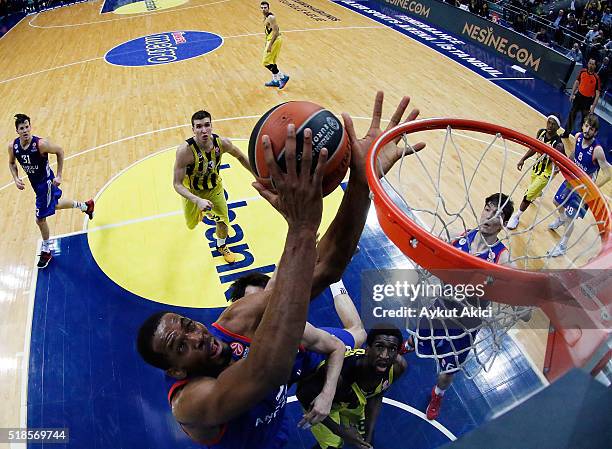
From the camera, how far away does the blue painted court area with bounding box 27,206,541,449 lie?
154 inches

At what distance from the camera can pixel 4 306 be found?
518 centimetres

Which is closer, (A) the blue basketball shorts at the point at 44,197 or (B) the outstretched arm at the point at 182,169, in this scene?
(B) the outstretched arm at the point at 182,169

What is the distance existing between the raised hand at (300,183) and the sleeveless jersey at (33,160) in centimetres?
500

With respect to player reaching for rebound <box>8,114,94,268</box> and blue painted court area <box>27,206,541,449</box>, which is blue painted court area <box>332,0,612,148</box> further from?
player reaching for rebound <box>8,114,94,268</box>

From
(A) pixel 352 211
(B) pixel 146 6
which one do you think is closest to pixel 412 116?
(A) pixel 352 211

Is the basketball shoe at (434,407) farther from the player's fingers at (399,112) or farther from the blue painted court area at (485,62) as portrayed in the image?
the blue painted court area at (485,62)

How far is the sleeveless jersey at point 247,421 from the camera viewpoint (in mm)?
2496

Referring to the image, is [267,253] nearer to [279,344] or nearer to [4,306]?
[4,306]

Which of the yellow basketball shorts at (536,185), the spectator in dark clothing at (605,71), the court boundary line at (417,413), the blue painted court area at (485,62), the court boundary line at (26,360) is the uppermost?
the spectator in dark clothing at (605,71)

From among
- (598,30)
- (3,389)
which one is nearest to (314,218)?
(3,389)

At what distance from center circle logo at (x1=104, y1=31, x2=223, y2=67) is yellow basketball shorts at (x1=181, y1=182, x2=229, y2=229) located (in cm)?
809

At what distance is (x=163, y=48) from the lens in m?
13.2

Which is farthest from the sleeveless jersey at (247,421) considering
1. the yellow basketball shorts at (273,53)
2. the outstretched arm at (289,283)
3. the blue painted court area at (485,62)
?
the yellow basketball shorts at (273,53)

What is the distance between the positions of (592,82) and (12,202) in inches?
375
